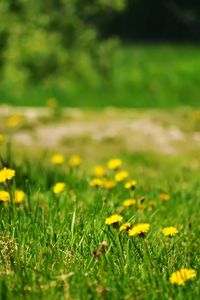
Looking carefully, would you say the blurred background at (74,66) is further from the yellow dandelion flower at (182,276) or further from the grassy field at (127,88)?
the yellow dandelion flower at (182,276)

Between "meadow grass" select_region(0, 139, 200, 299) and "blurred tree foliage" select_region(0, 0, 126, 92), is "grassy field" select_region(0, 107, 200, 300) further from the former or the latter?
"blurred tree foliage" select_region(0, 0, 126, 92)

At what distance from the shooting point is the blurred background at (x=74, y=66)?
10234 mm

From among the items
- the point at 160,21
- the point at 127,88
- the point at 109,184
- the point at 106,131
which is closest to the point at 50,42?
the point at 106,131

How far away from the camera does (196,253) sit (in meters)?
3.27

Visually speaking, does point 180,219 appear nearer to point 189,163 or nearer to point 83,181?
point 83,181

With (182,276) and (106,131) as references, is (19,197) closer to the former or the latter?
(182,276)

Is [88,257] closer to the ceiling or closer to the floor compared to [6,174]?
closer to the floor

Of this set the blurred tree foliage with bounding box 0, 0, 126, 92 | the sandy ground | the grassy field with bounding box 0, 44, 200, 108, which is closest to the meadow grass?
the sandy ground

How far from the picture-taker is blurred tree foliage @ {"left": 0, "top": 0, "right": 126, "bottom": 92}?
10164 mm

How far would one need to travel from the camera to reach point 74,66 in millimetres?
10156

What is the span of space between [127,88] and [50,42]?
304 centimetres

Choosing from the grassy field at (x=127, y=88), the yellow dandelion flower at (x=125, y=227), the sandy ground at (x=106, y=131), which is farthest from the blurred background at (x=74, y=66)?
the yellow dandelion flower at (x=125, y=227)

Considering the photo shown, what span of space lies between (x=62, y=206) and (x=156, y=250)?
1025 mm

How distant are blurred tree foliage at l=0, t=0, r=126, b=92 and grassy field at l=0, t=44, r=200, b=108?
17 centimetres
